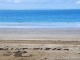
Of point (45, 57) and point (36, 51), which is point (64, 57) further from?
point (36, 51)

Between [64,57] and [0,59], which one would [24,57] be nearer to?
[0,59]

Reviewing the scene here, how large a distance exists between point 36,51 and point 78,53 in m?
1.89

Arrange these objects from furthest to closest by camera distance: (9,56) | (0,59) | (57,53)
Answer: (57,53) → (9,56) → (0,59)

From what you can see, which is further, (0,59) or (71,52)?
(71,52)

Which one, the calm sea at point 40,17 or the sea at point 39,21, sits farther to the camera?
the calm sea at point 40,17

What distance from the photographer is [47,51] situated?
A: 10680mm

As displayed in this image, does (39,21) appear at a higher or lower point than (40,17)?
lower

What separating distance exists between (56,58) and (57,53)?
1.01 metres

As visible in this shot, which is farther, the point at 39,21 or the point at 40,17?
the point at 40,17

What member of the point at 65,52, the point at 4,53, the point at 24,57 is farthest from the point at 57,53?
the point at 4,53

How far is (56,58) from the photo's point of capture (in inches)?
359

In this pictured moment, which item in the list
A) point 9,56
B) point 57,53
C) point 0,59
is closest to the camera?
point 0,59

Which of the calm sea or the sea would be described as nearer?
the sea

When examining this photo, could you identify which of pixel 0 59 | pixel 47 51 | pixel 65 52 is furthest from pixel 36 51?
pixel 0 59
